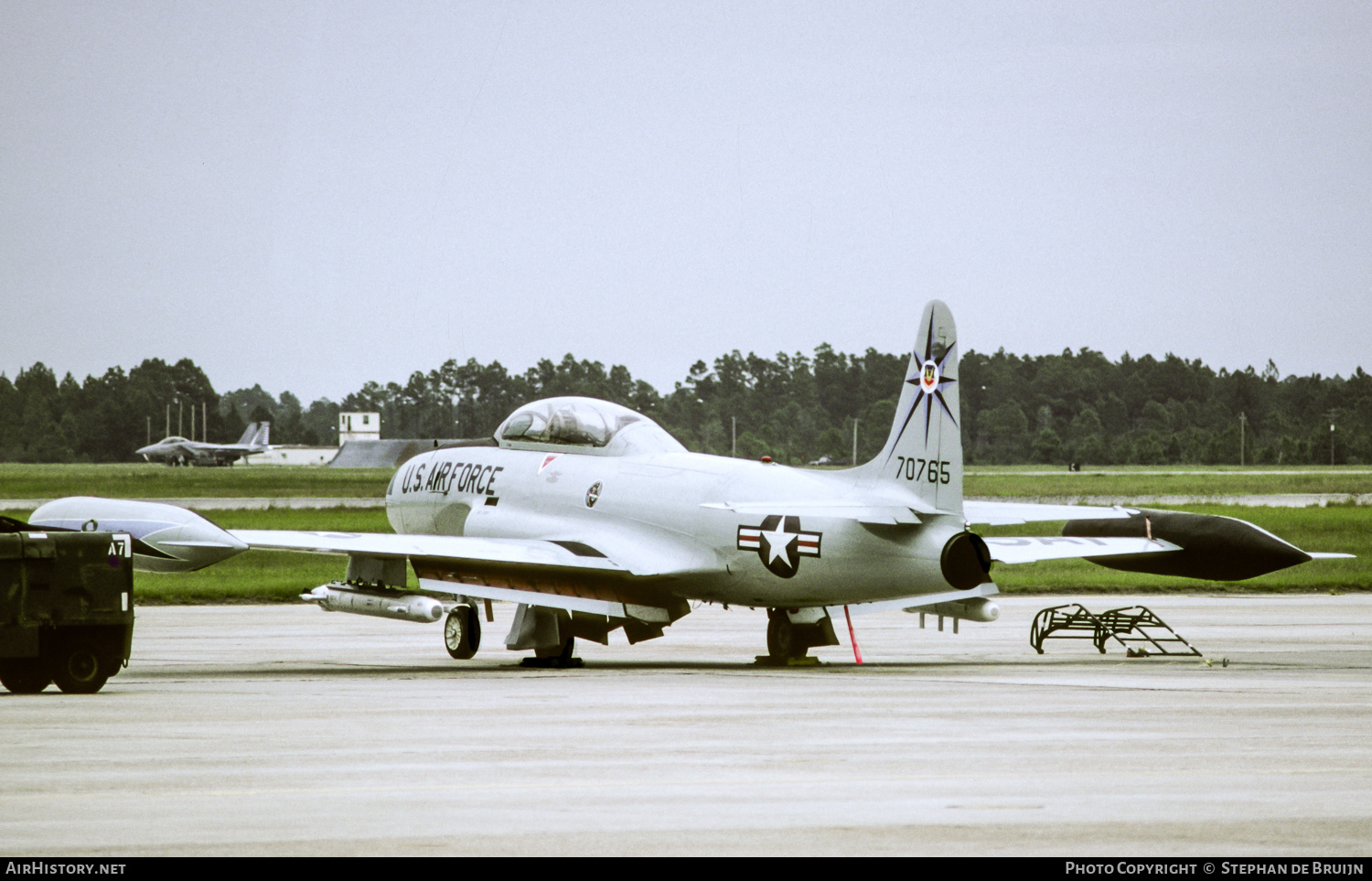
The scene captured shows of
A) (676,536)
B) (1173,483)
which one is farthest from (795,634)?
(1173,483)

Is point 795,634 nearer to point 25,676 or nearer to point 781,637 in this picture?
point 781,637

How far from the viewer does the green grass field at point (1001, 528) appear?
35.9 metres

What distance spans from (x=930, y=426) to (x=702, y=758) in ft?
23.5

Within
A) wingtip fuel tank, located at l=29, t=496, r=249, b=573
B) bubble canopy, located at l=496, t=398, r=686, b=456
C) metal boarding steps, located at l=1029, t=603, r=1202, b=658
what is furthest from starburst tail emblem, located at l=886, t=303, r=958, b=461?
wingtip fuel tank, located at l=29, t=496, r=249, b=573

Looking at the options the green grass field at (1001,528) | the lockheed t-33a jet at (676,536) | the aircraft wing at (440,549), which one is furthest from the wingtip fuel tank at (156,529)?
the green grass field at (1001,528)

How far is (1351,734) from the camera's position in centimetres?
1217

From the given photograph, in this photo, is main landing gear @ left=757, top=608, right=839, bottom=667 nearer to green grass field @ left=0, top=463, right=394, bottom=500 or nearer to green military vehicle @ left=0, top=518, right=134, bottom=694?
green military vehicle @ left=0, top=518, right=134, bottom=694

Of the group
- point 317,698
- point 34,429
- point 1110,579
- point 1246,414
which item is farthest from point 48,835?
point 1246,414

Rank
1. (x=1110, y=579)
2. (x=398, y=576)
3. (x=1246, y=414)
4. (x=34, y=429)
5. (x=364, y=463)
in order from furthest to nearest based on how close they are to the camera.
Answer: (x=1246, y=414)
(x=364, y=463)
(x=34, y=429)
(x=1110, y=579)
(x=398, y=576)

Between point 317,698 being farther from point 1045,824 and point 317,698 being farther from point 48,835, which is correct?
point 1045,824

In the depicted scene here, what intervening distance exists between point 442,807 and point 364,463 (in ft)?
343

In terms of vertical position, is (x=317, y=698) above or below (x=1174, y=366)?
below

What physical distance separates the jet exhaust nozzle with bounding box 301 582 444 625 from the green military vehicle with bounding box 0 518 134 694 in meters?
3.76

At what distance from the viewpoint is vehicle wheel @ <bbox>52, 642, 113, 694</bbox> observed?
617 inches
